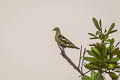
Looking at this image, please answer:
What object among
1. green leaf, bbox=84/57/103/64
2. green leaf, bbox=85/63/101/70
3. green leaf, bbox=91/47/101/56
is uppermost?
green leaf, bbox=91/47/101/56

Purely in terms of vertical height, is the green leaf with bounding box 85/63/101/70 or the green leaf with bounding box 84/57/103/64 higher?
the green leaf with bounding box 84/57/103/64

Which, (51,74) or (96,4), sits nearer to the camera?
(51,74)

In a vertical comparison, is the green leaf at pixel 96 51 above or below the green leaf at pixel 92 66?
above

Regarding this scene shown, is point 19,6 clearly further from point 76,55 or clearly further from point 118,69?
point 118,69

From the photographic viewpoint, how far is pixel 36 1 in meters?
1.69

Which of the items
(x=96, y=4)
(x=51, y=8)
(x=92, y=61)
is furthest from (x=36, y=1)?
(x=92, y=61)

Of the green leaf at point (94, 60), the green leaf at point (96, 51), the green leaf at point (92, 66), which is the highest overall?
the green leaf at point (96, 51)

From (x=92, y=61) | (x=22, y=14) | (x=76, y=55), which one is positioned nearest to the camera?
(x=92, y=61)

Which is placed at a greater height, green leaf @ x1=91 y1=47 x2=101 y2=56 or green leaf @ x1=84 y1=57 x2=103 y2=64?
green leaf @ x1=91 y1=47 x2=101 y2=56

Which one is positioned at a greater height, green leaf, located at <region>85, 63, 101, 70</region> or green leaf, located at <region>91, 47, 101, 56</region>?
green leaf, located at <region>91, 47, 101, 56</region>

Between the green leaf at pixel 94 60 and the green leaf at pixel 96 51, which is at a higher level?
the green leaf at pixel 96 51

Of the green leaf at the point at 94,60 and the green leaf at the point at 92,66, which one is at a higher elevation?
the green leaf at the point at 94,60

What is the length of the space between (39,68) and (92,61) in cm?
83

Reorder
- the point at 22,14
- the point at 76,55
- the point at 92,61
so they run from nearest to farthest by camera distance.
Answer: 1. the point at 92,61
2. the point at 76,55
3. the point at 22,14
